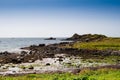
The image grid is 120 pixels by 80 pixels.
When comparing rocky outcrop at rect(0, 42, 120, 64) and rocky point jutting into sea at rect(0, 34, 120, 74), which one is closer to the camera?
rocky point jutting into sea at rect(0, 34, 120, 74)

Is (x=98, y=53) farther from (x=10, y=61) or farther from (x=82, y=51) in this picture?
(x=10, y=61)

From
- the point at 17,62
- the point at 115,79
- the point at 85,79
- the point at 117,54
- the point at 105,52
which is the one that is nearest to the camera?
the point at 85,79

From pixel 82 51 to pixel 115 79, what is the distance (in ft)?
182

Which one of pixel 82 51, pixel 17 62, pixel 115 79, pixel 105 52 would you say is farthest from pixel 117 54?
pixel 115 79

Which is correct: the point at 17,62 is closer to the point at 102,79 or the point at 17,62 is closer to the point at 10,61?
the point at 10,61

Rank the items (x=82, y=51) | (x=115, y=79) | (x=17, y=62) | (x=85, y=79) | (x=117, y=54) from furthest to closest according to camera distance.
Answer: (x=82, y=51), (x=117, y=54), (x=17, y=62), (x=115, y=79), (x=85, y=79)

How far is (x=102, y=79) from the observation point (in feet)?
84.9

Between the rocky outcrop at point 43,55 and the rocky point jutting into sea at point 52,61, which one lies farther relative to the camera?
the rocky outcrop at point 43,55

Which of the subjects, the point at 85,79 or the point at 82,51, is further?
the point at 82,51

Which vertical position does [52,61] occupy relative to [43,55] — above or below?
below

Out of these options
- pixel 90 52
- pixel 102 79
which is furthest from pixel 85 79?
pixel 90 52

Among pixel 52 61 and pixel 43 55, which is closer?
pixel 52 61

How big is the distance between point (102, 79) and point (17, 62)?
34082mm

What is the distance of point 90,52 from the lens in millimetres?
77375
